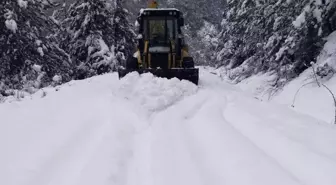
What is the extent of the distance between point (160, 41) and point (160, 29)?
0.39 m

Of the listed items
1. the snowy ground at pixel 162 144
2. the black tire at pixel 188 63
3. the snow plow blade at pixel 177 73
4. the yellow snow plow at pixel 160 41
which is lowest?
the snowy ground at pixel 162 144

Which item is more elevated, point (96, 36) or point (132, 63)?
point (96, 36)

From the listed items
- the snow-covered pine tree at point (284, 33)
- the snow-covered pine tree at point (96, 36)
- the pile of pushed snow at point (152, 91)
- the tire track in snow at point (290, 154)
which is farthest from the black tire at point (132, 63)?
the snow-covered pine tree at point (96, 36)

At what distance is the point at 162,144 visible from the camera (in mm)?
5141

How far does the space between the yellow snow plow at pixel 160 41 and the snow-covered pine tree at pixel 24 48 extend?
162 inches

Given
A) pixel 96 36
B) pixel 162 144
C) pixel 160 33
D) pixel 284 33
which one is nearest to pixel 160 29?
pixel 160 33

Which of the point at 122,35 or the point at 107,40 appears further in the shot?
the point at 122,35

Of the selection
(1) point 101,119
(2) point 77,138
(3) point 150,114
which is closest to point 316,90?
(3) point 150,114

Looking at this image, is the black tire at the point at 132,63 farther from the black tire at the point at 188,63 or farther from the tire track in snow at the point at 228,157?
the tire track in snow at the point at 228,157

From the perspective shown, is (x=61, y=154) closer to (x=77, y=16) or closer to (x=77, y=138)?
(x=77, y=138)

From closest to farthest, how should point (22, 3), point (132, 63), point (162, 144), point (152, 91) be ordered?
point (162, 144), point (152, 91), point (132, 63), point (22, 3)

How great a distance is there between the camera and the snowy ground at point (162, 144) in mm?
3914

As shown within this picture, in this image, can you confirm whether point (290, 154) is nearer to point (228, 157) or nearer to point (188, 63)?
point (228, 157)

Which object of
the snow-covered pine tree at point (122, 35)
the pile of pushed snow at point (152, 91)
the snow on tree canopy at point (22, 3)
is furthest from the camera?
the snow-covered pine tree at point (122, 35)
